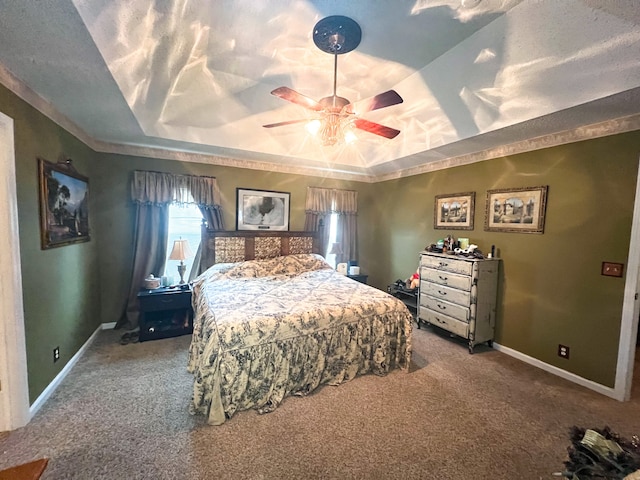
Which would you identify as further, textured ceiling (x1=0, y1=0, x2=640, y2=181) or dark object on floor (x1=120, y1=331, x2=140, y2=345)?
dark object on floor (x1=120, y1=331, x2=140, y2=345)

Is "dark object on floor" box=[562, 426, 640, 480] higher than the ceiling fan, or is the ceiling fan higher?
the ceiling fan

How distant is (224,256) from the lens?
4121 mm

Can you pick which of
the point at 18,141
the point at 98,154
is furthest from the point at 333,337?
the point at 98,154

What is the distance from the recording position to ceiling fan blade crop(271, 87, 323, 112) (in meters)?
1.83

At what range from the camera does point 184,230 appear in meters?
4.04

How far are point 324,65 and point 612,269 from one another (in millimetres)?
3279

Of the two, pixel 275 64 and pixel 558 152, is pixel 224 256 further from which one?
pixel 558 152

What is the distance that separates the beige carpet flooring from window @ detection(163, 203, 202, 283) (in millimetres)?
1456

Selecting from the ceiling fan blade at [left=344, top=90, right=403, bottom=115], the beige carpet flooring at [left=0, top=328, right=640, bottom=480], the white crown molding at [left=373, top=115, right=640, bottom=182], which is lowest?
the beige carpet flooring at [left=0, top=328, right=640, bottom=480]

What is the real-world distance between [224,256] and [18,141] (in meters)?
2.49

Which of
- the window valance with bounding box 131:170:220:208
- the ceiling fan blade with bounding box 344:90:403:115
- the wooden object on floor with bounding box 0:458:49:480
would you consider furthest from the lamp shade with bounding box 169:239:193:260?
the ceiling fan blade with bounding box 344:90:403:115

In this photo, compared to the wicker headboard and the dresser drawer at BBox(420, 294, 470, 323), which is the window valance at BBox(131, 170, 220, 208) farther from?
the dresser drawer at BBox(420, 294, 470, 323)

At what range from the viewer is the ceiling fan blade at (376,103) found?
181cm

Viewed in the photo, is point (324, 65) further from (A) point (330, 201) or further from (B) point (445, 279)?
(B) point (445, 279)
